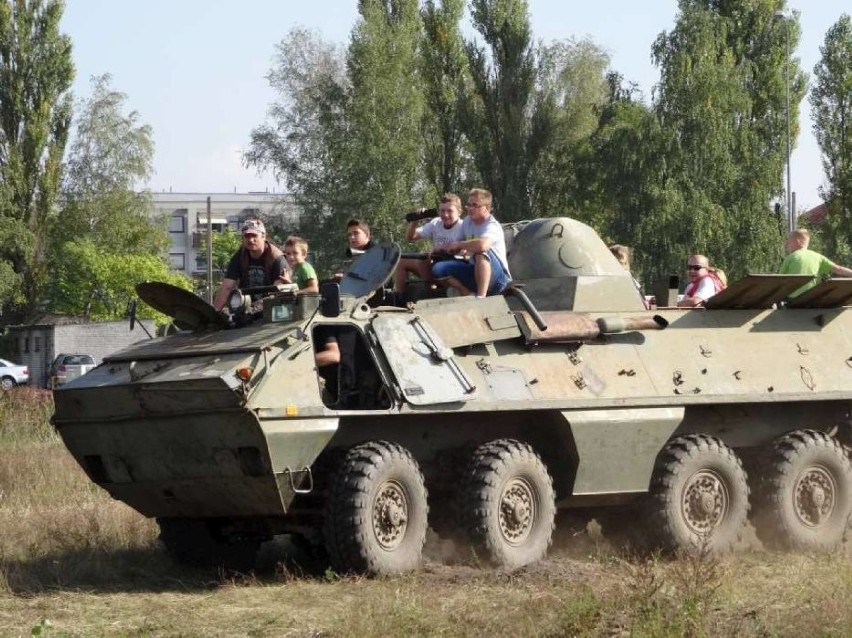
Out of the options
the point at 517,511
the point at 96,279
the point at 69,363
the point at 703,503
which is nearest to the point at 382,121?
the point at 69,363

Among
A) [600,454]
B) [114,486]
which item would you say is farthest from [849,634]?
[114,486]

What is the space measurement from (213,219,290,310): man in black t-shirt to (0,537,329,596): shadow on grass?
1.93 m

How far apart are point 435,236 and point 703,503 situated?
2.91 meters

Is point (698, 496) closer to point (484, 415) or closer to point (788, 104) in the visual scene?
point (484, 415)

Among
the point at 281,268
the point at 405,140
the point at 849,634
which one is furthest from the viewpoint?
the point at 405,140

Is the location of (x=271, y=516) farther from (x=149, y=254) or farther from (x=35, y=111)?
(x=149, y=254)

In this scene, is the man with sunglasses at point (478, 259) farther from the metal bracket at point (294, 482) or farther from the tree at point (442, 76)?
the tree at point (442, 76)

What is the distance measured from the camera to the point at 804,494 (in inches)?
543

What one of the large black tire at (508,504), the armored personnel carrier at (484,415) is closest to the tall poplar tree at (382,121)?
the armored personnel carrier at (484,415)

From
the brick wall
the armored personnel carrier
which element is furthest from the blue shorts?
the brick wall

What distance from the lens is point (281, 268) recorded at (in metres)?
12.6

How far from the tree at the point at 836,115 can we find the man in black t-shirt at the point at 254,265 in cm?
3377

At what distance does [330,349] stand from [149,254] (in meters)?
48.3

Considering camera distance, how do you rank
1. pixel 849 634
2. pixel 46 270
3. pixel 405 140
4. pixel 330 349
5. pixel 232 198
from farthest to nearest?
pixel 232 198 → pixel 46 270 → pixel 405 140 → pixel 330 349 → pixel 849 634
